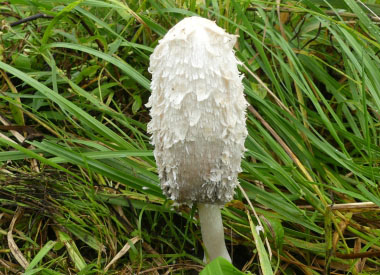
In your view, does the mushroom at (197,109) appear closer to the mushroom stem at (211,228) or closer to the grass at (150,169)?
the mushroom stem at (211,228)

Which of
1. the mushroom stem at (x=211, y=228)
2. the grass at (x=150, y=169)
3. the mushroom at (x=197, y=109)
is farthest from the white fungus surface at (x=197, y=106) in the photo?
the grass at (x=150, y=169)

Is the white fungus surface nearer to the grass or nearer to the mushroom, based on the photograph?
the mushroom

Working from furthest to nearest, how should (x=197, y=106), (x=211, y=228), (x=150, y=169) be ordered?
(x=150, y=169) → (x=211, y=228) → (x=197, y=106)

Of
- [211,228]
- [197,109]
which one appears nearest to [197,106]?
[197,109]

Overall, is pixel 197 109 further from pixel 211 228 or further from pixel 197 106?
pixel 211 228

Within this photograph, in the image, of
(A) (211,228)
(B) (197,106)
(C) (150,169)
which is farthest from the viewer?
(C) (150,169)

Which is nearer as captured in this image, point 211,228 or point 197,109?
point 197,109

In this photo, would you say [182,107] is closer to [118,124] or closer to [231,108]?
[231,108]
